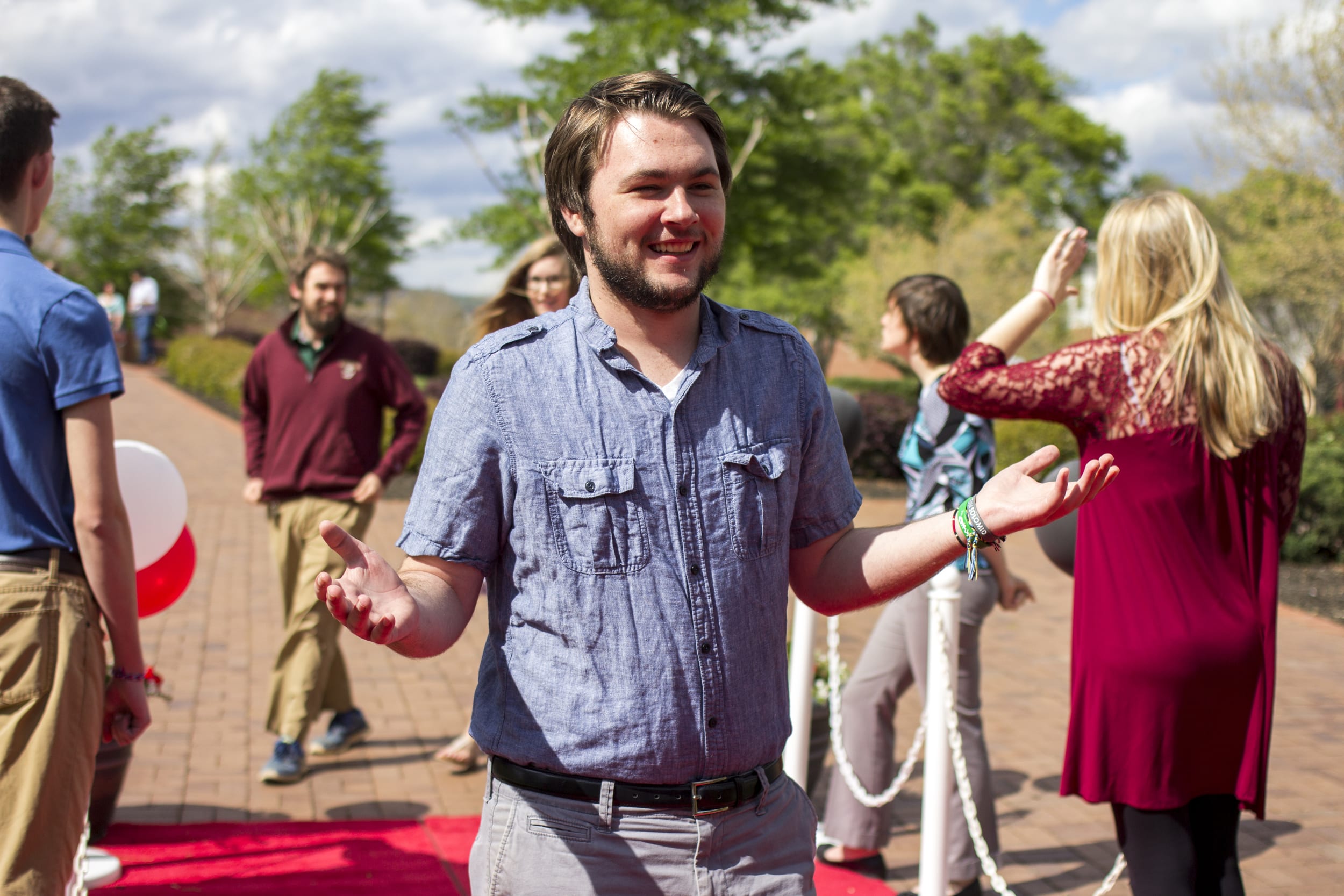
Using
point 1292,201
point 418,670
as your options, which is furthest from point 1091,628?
point 1292,201

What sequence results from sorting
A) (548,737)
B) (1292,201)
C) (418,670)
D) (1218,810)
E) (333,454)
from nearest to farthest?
1. (548,737)
2. (1218,810)
3. (333,454)
4. (418,670)
5. (1292,201)

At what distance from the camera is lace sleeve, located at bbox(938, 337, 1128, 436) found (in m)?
2.86

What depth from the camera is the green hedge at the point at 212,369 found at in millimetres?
22562

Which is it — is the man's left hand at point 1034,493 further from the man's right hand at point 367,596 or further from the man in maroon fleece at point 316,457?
the man in maroon fleece at point 316,457

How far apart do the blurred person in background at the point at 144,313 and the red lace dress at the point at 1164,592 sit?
101 ft

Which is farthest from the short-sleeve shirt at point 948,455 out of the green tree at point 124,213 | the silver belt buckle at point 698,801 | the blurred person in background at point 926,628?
the green tree at point 124,213

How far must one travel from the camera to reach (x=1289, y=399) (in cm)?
289

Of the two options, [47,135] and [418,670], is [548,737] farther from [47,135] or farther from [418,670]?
[418,670]

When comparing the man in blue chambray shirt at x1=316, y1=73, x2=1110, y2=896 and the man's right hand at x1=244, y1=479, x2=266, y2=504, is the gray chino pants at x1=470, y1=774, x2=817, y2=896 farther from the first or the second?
the man's right hand at x1=244, y1=479, x2=266, y2=504

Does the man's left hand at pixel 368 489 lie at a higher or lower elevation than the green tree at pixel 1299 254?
lower

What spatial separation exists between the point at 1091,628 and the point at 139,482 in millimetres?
2864

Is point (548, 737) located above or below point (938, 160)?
below

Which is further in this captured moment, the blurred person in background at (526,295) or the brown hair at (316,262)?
the brown hair at (316,262)

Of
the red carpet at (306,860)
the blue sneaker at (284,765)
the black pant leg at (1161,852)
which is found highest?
the black pant leg at (1161,852)
